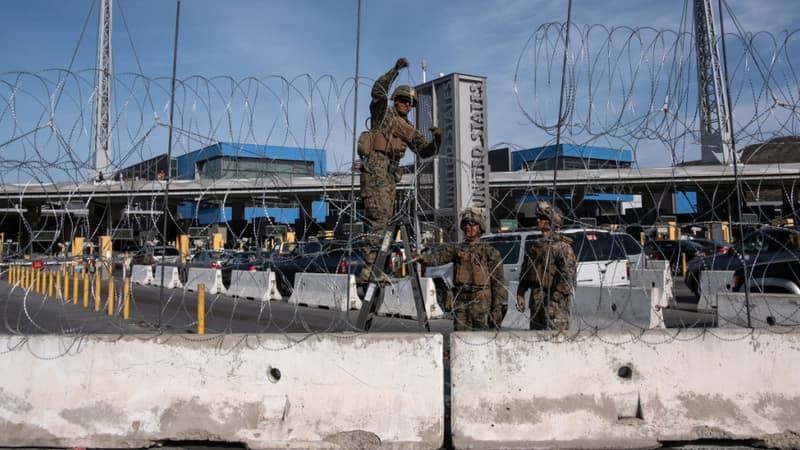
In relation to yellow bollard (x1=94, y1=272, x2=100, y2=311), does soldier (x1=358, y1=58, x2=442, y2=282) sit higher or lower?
higher

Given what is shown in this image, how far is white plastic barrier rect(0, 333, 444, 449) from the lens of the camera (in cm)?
433

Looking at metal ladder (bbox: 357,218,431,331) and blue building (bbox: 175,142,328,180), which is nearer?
Result: metal ladder (bbox: 357,218,431,331)

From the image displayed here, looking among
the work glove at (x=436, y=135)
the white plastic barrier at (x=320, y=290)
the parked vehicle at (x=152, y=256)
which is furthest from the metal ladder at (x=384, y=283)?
the white plastic barrier at (x=320, y=290)

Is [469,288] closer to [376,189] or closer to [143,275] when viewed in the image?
[376,189]

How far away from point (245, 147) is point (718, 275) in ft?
30.4

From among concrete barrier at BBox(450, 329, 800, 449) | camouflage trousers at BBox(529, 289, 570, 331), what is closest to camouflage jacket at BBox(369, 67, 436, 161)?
camouflage trousers at BBox(529, 289, 570, 331)

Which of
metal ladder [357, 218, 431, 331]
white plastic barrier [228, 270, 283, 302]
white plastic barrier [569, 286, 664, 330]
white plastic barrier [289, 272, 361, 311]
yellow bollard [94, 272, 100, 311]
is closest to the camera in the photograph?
metal ladder [357, 218, 431, 331]

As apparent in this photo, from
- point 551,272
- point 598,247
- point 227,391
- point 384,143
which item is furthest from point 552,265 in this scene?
point 598,247

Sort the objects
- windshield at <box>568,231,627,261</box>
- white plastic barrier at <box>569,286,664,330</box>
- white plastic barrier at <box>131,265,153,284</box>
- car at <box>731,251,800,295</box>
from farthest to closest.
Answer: white plastic barrier at <box>131,265,153,284</box> → windshield at <box>568,231,627,261</box> → car at <box>731,251,800,295</box> → white plastic barrier at <box>569,286,664,330</box>

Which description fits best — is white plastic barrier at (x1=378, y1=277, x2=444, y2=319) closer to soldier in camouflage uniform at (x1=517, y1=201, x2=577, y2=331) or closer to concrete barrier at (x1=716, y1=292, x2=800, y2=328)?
concrete barrier at (x1=716, y1=292, x2=800, y2=328)

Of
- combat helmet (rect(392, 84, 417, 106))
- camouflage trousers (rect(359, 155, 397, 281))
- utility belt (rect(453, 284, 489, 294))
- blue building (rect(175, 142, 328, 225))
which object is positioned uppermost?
combat helmet (rect(392, 84, 417, 106))

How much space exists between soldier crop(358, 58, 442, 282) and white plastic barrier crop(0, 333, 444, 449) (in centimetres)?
214

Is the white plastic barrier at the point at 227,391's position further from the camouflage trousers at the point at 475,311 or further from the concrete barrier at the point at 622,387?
the camouflage trousers at the point at 475,311

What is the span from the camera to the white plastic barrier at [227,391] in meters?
4.33
